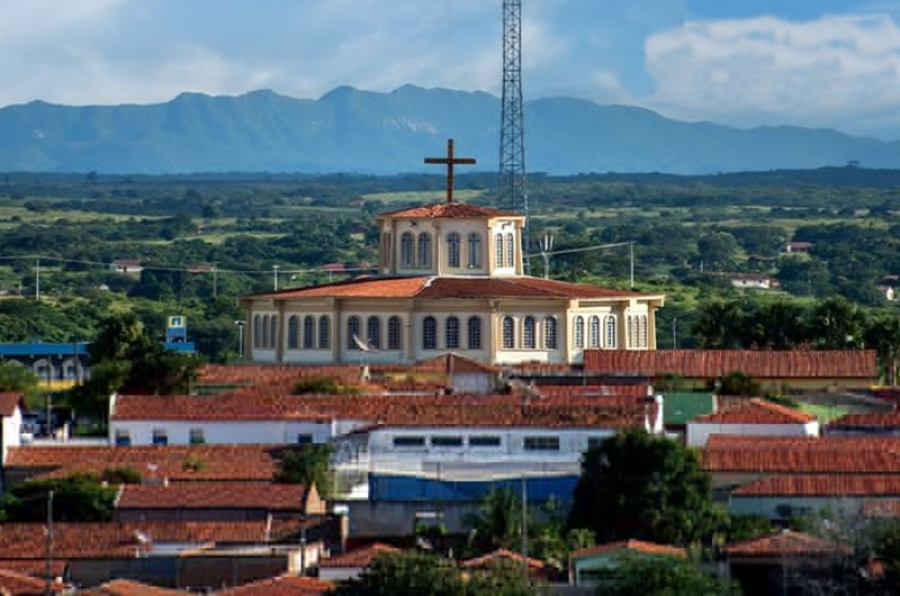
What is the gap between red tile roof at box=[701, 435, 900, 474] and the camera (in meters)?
64.4

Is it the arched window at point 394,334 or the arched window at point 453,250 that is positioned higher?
the arched window at point 453,250

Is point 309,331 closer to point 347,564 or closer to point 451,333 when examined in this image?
point 451,333

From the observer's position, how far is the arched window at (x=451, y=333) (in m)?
88.3

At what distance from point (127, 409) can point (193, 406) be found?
4.55ft

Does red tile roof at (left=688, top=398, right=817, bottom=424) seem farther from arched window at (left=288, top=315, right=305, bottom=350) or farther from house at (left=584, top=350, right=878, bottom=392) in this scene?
arched window at (left=288, top=315, right=305, bottom=350)

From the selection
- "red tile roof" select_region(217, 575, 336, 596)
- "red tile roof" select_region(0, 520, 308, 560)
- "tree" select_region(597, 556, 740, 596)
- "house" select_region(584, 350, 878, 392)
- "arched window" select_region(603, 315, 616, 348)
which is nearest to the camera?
"tree" select_region(597, 556, 740, 596)

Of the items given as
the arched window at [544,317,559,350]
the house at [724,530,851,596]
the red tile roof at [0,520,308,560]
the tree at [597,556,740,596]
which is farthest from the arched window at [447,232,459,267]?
the tree at [597,556,740,596]

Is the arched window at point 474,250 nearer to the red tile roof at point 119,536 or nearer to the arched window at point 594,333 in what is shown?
the arched window at point 594,333

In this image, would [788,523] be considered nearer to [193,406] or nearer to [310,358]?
[193,406]

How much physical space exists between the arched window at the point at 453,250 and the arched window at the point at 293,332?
489 cm

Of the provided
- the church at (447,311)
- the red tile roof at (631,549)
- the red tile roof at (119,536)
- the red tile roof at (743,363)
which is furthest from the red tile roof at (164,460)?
the church at (447,311)

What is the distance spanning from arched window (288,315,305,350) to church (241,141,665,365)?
3 cm

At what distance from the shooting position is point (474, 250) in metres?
93.4

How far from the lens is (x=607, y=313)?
90438mm
